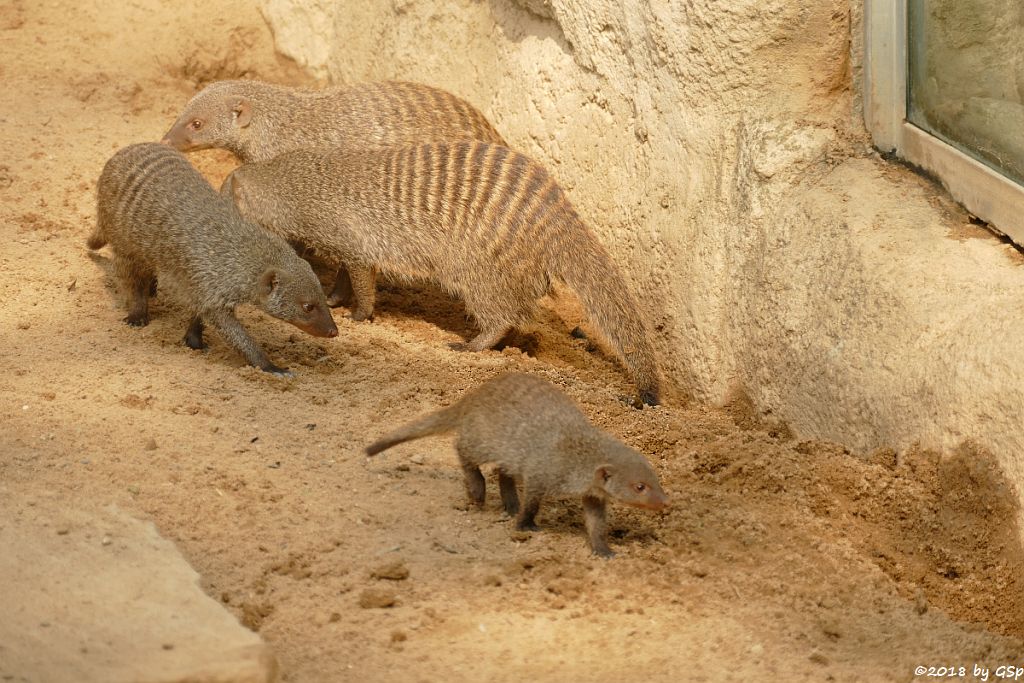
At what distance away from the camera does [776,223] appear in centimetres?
317

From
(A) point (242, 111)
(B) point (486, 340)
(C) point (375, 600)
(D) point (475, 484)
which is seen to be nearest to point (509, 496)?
(D) point (475, 484)

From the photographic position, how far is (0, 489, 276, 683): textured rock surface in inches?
74.9

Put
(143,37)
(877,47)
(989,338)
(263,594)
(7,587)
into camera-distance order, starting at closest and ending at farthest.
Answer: (7,587) → (263,594) → (989,338) → (877,47) → (143,37)

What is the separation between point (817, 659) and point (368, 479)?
1121 millimetres

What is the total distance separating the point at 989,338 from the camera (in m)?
2.52

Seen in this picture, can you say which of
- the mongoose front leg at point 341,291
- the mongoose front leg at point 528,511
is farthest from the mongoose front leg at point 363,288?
the mongoose front leg at point 528,511

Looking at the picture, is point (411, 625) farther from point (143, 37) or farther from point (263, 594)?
point (143, 37)

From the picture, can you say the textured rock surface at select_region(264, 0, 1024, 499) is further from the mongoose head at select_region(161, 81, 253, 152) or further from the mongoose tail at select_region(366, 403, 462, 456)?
the mongoose head at select_region(161, 81, 253, 152)

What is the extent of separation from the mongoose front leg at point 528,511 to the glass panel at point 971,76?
50.8 inches

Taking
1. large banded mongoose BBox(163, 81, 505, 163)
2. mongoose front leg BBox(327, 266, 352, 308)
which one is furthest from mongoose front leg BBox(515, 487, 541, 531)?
large banded mongoose BBox(163, 81, 505, 163)

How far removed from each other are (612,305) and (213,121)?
5.83ft

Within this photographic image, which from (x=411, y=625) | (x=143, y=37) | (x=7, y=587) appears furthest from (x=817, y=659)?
(x=143, y=37)

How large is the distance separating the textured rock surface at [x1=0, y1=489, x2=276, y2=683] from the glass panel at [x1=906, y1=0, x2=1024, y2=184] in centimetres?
196

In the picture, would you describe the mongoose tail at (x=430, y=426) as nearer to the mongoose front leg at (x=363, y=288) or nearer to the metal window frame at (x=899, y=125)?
the metal window frame at (x=899, y=125)
